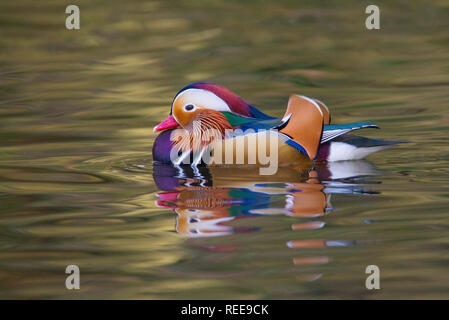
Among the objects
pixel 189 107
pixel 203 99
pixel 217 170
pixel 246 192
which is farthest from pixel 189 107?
pixel 246 192

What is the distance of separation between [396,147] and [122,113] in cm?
348

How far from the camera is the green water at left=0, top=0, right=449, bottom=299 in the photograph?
4754 millimetres

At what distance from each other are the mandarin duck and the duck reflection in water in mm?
113

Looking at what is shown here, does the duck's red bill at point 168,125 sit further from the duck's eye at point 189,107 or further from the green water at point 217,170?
the green water at point 217,170

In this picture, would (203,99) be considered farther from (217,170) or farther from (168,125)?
(217,170)

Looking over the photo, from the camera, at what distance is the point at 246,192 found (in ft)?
21.0

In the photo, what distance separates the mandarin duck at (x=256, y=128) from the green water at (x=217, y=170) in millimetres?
229

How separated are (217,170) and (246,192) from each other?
0.92 metres

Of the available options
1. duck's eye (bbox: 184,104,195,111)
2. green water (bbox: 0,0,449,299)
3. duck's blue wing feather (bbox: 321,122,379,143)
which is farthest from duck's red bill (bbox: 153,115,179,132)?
duck's blue wing feather (bbox: 321,122,379,143)

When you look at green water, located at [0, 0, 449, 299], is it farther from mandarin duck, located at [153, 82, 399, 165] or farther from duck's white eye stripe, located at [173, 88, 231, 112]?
duck's white eye stripe, located at [173, 88, 231, 112]

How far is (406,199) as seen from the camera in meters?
6.08

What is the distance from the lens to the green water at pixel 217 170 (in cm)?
475

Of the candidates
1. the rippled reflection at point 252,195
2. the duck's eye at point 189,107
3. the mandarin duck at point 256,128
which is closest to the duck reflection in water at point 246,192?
the rippled reflection at point 252,195

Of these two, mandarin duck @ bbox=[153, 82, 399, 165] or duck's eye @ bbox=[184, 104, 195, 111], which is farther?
duck's eye @ bbox=[184, 104, 195, 111]
